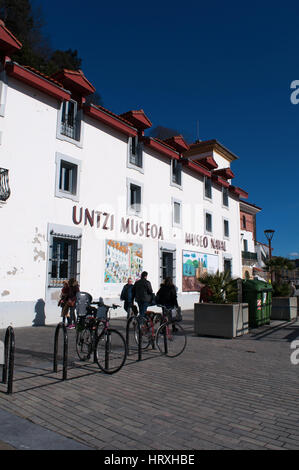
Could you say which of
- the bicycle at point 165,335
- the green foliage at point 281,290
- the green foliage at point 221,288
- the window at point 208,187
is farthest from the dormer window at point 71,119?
the window at point 208,187

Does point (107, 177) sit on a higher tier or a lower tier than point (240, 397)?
higher

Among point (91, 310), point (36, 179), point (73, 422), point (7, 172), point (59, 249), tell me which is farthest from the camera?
point (59, 249)

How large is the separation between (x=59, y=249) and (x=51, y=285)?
1520 millimetres

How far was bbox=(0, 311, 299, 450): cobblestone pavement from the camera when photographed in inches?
130

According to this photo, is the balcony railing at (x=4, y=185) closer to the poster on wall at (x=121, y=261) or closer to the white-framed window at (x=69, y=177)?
the white-framed window at (x=69, y=177)

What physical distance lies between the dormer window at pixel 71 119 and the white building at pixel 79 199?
0.14 ft

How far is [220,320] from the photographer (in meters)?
9.62

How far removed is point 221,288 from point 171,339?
10.1 ft

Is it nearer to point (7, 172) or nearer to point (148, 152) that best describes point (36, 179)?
point (7, 172)

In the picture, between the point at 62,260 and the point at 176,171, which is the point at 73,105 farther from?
the point at 176,171

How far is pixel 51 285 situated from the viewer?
40.9 feet

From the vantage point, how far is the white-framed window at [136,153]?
1706 cm

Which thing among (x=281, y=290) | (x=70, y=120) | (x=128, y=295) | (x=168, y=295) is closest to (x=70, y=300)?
(x=128, y=295)

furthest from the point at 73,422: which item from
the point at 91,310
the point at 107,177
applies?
the point at 107,177
